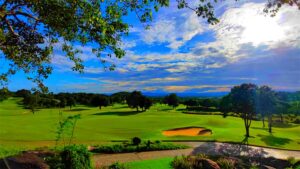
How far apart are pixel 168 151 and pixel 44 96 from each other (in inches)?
563

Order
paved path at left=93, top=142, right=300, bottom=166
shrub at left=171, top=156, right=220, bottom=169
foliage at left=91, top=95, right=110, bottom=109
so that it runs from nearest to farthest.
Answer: shrub at left=171, top=156, right=220, bottom=169 → paved path at left=93, top=142, right=300, bottom=166 → foliage at left=91, top=95, right=110, bottom=109

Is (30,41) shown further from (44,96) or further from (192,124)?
(192,124)

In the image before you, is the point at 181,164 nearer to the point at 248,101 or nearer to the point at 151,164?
the point at 151,164

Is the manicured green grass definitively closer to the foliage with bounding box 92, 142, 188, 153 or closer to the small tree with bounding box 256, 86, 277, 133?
the foliage with bounding box 92, 142, 188, 153

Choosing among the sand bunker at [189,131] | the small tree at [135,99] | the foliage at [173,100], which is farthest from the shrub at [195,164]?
the foliage at [173,100]

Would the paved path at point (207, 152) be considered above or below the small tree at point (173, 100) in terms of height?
below

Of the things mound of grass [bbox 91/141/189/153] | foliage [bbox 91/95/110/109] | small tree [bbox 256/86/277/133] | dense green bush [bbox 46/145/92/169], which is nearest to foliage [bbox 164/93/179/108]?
foliage [bbox 91/95/110/109]

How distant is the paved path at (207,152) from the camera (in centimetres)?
2477

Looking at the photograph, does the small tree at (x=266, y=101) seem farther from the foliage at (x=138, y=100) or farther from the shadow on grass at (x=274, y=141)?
the foliage at (x=138, y=100)

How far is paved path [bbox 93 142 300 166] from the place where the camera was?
24.8 meters

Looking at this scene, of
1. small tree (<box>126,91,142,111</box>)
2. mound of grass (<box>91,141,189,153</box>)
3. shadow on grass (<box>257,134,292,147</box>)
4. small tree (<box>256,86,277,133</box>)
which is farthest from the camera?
small tree (<box>126,91,142,111</box>)

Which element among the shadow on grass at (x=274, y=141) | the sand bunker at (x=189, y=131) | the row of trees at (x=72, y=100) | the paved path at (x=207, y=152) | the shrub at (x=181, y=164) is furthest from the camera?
the sand bunker at (x=189, y=131)

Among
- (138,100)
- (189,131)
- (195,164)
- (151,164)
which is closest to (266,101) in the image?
(189,131)

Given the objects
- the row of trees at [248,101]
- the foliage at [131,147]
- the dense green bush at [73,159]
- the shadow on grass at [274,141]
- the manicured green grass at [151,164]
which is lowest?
the shadow on grass at [274,141]
